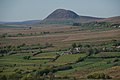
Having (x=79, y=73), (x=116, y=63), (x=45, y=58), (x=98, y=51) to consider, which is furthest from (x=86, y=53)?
(x=79, y=73)

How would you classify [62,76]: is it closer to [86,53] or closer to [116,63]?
[116,63]

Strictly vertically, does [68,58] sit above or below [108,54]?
below

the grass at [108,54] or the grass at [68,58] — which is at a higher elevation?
the grass at [108,54]

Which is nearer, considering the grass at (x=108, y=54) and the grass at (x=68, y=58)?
the grass at (x=68, y=58)

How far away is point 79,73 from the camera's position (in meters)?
37.2

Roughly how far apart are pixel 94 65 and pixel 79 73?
4741 millimetres

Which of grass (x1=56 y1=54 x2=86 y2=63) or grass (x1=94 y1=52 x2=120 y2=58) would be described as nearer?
grass (x1=56 y1=54 x2=86 y2=63)

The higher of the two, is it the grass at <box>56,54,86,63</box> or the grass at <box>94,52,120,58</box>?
the grass at <box>94,52,120,58</box>

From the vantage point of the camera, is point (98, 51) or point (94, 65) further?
point (98, 51)

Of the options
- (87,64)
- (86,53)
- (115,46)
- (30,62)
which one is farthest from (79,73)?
(115,46)

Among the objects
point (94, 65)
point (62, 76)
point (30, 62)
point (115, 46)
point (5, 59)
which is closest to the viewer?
point (62, 76)

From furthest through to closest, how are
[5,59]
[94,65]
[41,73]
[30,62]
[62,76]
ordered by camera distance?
[5,59]
[30,62]
[94,65]
[41,73]
[62,76]

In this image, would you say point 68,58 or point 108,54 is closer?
point 68,58

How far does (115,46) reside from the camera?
5672 cm
